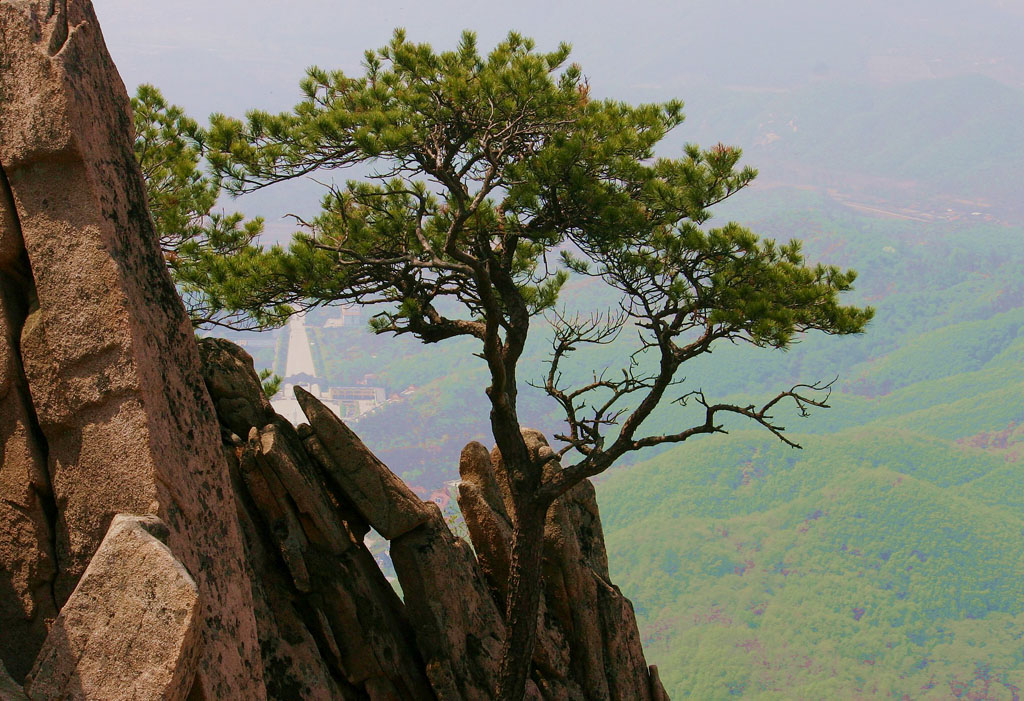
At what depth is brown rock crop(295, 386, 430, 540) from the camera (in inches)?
407

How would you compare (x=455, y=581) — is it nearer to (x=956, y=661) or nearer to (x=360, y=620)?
(x=360, y=620)

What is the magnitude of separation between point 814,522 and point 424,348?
81563mm

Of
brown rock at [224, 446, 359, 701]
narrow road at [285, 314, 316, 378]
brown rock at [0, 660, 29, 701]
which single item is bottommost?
brown rock at [0, 660, 29, 701]

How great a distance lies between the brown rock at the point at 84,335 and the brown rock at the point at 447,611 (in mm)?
4172

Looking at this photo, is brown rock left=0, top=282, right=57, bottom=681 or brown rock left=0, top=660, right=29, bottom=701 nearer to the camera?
brown rock left=0, top=660, right=29, bottom=701

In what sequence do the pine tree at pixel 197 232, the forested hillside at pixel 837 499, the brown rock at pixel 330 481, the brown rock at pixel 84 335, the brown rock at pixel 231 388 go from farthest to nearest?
the forested hillside at pixel 837 499, the pine tree at pixel 197 232, the brown rock at pixel 330 481, the brown rock at pixel 231 388, the brown rock at pixel 84 335

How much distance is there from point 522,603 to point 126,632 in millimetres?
6732

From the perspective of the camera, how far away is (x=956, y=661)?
7844cm

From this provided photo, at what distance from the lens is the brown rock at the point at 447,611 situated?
1062 cm

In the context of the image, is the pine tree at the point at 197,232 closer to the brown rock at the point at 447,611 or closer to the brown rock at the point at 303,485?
the brown rock at the point at 303,485

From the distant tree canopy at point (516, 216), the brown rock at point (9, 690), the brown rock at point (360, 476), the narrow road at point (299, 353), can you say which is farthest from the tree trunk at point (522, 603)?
the narrow road at point (299, 353)

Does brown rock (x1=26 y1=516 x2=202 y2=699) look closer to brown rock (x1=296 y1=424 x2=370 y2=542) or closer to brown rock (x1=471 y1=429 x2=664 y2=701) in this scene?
brown rock (x1=296 y1=424 x2=370 y2=542)

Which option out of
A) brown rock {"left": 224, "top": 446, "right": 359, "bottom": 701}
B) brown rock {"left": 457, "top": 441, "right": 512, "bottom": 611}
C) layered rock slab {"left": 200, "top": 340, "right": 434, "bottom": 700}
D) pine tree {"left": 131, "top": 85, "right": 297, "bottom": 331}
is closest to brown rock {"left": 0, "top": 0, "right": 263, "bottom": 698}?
brown rock {"left": 224, "top": 446, "right": 359, "bottom": 701}

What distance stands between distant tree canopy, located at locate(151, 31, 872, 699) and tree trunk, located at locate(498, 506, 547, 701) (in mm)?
18
